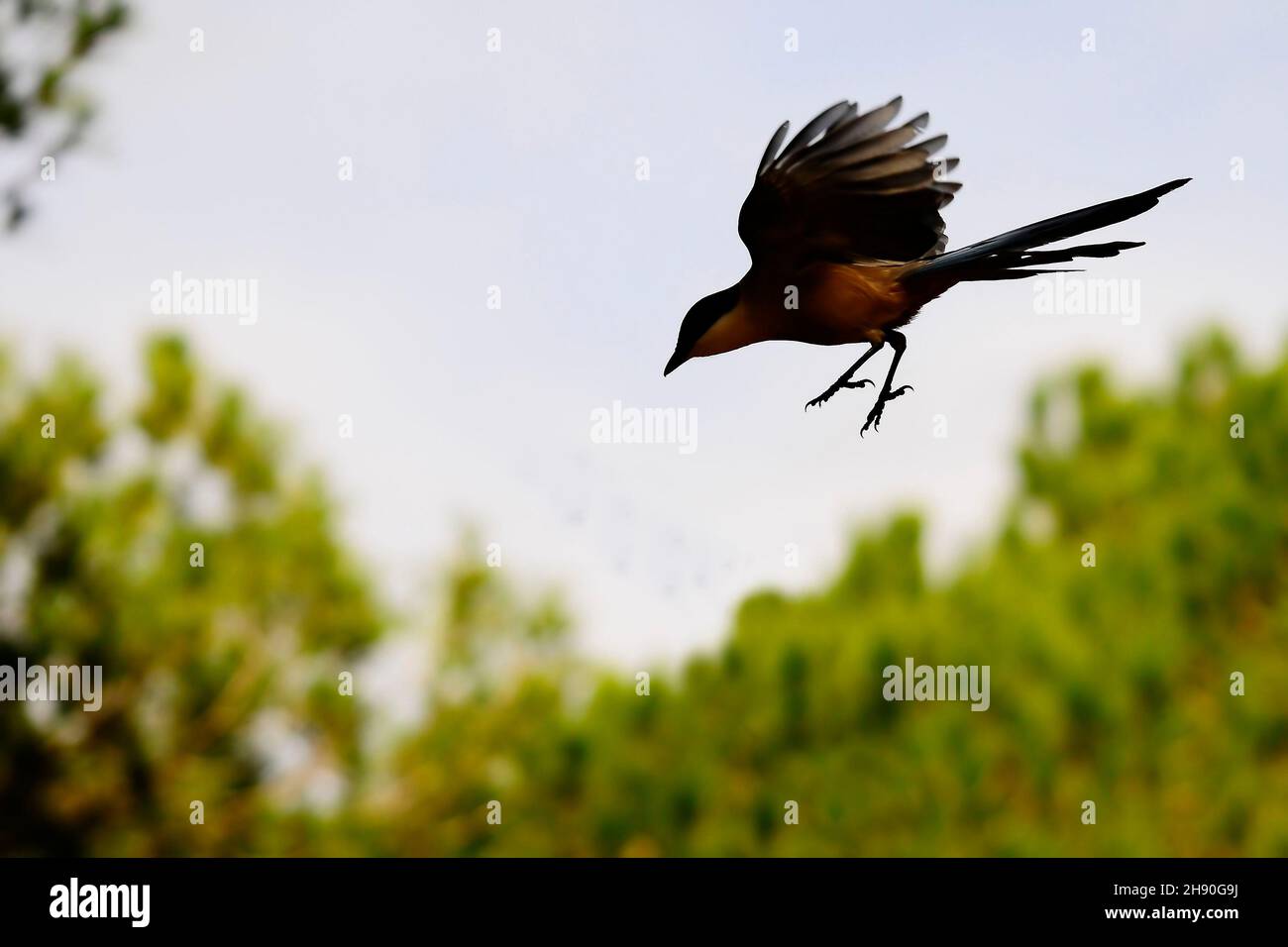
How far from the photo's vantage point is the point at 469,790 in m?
7.67

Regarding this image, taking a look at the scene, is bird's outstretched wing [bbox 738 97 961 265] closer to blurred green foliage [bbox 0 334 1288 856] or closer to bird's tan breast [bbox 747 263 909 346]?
bird's tan breast [bbox 747 263 909 346]

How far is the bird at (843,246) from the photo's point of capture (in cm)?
174

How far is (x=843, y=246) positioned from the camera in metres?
1.91

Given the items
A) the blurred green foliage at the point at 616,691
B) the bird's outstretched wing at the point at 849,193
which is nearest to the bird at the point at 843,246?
the bird's outstretched wing at the point at 849,193

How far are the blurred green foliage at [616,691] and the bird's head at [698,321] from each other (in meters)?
5.12

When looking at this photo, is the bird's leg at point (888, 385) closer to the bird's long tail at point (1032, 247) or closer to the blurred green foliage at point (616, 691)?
the bird's long tail at point (1032, 247)

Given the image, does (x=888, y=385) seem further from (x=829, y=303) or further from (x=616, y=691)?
(x=616, y=691)

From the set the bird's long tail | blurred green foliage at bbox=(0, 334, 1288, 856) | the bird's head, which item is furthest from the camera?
blurred green foliage at bbox=(0, 334, 1288, 856)

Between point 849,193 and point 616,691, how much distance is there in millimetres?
7941

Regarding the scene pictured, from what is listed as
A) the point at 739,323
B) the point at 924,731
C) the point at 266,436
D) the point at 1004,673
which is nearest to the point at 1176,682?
the point at 1004,673

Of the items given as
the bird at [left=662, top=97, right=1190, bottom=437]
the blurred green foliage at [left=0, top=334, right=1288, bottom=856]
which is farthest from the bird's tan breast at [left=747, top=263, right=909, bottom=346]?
the blurred green foliage at [left=0, top=334, right=1288, bottom=856]

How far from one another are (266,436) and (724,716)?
367cm

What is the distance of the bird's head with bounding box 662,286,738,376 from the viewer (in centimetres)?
184

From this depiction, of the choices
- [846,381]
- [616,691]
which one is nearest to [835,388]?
[846,381]
